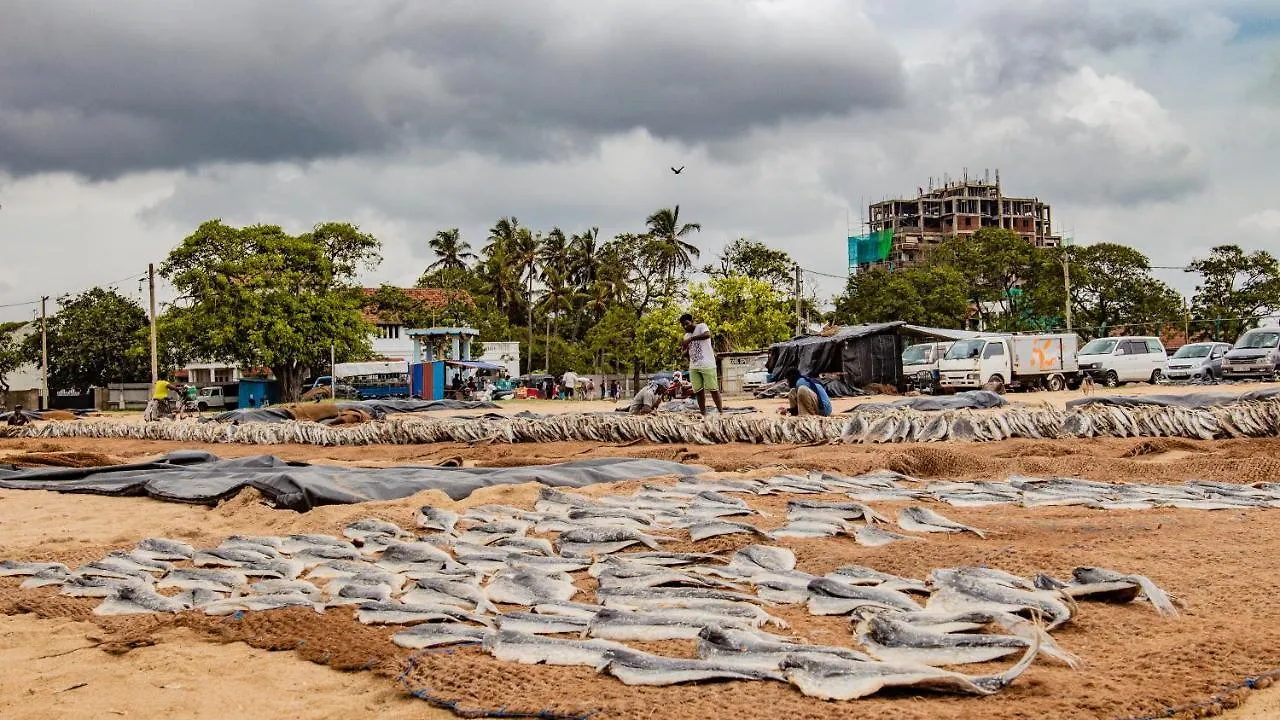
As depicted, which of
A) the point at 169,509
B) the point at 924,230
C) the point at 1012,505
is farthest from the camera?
the point at 924,230

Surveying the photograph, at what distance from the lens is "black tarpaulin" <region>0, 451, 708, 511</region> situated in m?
6.56

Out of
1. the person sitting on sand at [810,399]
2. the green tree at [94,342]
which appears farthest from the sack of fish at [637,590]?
the green tree at [94,342]

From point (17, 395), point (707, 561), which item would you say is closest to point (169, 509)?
point (707, 561)

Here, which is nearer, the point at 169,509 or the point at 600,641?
the point at 600,641

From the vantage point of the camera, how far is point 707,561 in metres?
4.16

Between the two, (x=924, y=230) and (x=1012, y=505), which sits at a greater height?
(x=924, y=230)

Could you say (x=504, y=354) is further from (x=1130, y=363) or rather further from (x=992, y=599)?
(x=992, y=599)

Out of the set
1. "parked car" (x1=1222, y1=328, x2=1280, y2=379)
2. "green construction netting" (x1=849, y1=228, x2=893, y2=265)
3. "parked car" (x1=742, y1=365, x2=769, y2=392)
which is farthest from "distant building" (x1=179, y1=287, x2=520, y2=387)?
"green construction netting" (x1=849, y1=228, x2=893, y2=265)

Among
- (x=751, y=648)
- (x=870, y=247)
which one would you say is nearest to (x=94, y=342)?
(x=751, y=648)

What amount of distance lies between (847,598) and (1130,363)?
25.5 metres

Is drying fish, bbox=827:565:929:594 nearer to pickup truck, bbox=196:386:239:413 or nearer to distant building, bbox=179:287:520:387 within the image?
pickup truck, bbox=196:386:239:413

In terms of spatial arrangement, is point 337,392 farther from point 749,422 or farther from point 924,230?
point 924,230

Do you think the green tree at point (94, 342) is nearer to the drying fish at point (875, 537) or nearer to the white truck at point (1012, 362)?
the white truck at point (1012, 362)

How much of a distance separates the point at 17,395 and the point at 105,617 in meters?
50.7
